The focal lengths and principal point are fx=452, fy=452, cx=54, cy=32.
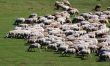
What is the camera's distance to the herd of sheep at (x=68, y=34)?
40.2 m

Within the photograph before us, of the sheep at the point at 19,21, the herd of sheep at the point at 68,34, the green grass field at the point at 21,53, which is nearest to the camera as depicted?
the green grass field at the point at 21,53

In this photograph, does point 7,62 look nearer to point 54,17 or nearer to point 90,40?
point 90,40

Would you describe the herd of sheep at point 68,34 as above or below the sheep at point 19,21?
below

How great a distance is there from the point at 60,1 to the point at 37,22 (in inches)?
775

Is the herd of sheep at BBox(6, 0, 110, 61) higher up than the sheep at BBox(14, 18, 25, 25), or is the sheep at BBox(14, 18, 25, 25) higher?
the sheep at BBox(14, 18, 25, 25)

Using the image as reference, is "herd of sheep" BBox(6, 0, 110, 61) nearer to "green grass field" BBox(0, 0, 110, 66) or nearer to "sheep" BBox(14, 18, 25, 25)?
"sheep" BBox(14, 18, 25, 25)

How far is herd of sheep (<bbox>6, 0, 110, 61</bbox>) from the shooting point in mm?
40188

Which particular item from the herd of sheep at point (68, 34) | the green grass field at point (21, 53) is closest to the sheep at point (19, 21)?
the herd of sheep at point (68, 34)

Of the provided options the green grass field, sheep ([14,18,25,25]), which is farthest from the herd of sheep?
the green grass field

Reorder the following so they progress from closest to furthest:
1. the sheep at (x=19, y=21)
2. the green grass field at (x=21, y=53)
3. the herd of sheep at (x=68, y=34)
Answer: the green grass field at (x=21, y=53) → the herd of sheep at (x=68, y=34) → the sheep at (x=19, y=21)

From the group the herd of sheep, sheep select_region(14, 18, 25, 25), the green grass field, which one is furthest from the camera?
sheep select_region(14, 18, 25, 25)

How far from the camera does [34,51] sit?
4134 centimetres

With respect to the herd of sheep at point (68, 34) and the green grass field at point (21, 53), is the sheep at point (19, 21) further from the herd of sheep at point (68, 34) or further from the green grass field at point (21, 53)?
the green grass field at point (21, 53)

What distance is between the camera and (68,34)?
47.4 meters
